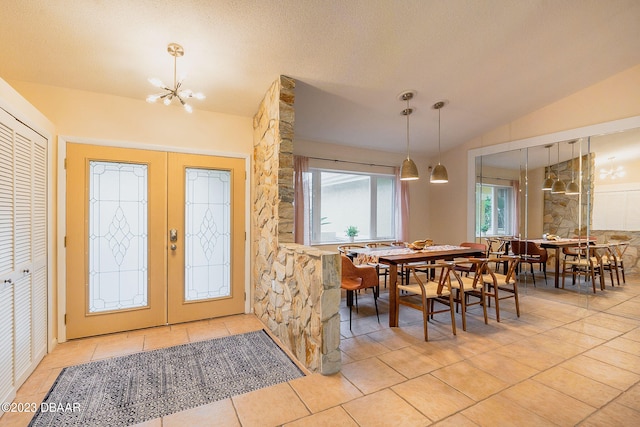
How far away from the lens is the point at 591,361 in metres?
2.39

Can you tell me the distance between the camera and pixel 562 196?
13.4 ft

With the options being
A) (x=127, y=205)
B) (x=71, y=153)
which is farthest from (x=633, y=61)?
(x=71, y=153)

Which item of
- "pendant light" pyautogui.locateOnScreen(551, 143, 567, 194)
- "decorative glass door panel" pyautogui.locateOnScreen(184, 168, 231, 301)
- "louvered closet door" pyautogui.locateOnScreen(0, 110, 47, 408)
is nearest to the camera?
"louvered closet door" pyautogui.locateOnScreen(0, 110, 47, 408)

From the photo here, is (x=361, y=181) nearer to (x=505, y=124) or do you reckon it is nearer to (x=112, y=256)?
(x=505, y=124)

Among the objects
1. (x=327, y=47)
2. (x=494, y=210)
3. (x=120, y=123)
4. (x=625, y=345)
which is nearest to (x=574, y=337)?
(x=625, y=345)

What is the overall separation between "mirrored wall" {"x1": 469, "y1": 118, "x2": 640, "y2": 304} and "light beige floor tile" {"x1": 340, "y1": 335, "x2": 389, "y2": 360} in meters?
3.26

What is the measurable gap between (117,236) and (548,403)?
3.95 metres

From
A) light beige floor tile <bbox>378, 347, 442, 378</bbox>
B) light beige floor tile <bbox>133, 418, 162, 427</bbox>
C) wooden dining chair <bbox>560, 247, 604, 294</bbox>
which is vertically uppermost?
wooden dining chair <bbox>560, 247, 604, 294</bbox>

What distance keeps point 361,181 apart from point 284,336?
3565mm

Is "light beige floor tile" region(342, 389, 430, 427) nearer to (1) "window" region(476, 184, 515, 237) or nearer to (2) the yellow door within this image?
(2) the yellow door

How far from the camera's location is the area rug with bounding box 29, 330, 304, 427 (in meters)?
1.83

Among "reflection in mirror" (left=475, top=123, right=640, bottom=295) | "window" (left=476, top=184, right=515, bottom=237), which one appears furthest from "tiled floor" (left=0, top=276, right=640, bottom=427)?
"window" (left=476, top=184, right=515, bottom=237)

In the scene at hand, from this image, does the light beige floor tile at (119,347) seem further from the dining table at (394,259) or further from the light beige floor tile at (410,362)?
the dining table at (394,259)

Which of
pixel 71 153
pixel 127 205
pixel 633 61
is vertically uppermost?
pixel 633 61
